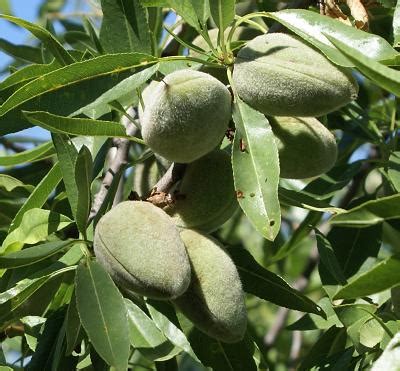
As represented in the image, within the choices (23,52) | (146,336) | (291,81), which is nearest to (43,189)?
(146,336)

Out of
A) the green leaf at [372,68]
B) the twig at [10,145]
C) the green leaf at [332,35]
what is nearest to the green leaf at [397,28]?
the green leaf at [332,35]

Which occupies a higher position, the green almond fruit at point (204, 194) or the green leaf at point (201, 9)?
the green leaf at point (201, 9)

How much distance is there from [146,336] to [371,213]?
2.24ft

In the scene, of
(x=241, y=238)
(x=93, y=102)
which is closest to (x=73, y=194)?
(x=93, y=102)

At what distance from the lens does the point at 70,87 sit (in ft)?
5.12

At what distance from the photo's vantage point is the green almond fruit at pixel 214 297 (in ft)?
4.83

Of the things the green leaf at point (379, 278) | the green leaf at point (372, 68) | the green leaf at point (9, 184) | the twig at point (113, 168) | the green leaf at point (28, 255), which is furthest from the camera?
the green leaf at point (9, 184)

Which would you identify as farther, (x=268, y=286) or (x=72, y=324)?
(x=268, y=286)

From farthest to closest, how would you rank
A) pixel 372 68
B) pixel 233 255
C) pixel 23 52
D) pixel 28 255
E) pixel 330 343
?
pixel 23 52
pixel 330 343
pixel 233 255
pixel 28 255
pixel 372 68

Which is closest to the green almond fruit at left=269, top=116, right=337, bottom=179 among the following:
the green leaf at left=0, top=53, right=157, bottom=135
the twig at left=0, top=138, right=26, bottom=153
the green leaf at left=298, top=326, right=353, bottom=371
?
the green leaf at left=0, top=53, right=157, bottom=135

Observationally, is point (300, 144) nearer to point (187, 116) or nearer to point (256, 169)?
point (256, 169)

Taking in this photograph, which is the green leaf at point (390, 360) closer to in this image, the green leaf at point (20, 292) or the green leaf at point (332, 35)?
the green leaf at point (332, 35)

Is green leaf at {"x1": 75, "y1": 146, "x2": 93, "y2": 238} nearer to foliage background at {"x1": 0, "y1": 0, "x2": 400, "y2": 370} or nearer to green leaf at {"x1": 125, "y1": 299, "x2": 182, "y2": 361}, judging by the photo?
foliage background at {"x1": 0, "y1": 0, "x2": 400, "y2": 370}

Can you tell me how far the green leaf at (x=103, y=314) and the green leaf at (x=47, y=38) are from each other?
1.34 feet
